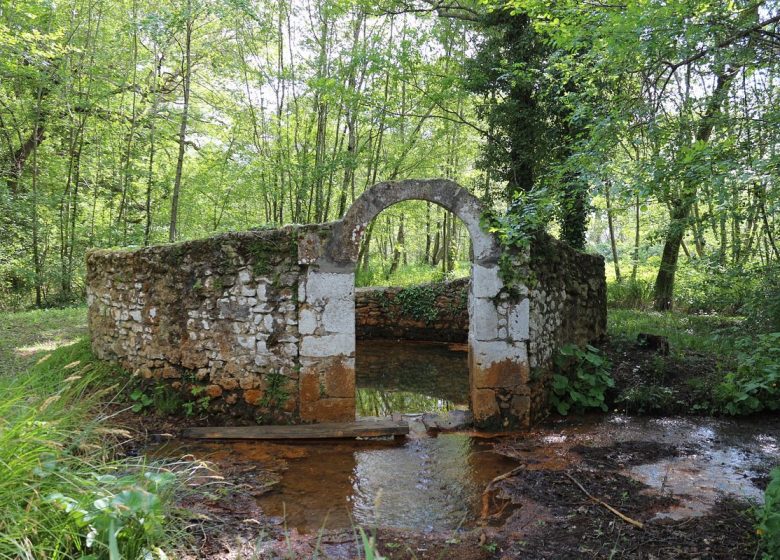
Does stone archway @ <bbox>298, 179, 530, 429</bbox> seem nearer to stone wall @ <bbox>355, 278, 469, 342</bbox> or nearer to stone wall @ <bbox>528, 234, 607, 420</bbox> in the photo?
stone wall @ <bbox>528, 234, 607, 420</bbox>

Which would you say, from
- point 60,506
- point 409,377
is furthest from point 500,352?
point 60,506

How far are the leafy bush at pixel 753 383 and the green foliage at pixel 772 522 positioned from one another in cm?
301

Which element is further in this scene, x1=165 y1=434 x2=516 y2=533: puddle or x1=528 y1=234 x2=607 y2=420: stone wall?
x1=528 y1=234 x2=607 y2=420: stone wall

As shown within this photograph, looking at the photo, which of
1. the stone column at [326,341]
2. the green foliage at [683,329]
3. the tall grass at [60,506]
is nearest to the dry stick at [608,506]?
the stone column at [326,341]

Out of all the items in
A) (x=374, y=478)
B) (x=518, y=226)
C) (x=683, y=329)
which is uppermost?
(x=518, y=226)

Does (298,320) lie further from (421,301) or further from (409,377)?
(421,301)

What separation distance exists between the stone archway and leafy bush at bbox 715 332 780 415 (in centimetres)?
236

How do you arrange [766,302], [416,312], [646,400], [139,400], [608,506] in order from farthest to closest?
[416,312] < [766,302] < [646,400] < [139,400] < [608,506]

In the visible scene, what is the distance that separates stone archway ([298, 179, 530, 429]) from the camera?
5.03m

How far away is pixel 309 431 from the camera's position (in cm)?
486

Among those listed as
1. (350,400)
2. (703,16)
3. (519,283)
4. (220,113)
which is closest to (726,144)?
(703,16)

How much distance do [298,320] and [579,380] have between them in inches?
139

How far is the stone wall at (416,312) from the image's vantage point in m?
9.87


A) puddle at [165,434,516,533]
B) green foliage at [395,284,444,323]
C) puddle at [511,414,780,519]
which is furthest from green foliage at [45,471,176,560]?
green foliage at [395,284,444,323]
